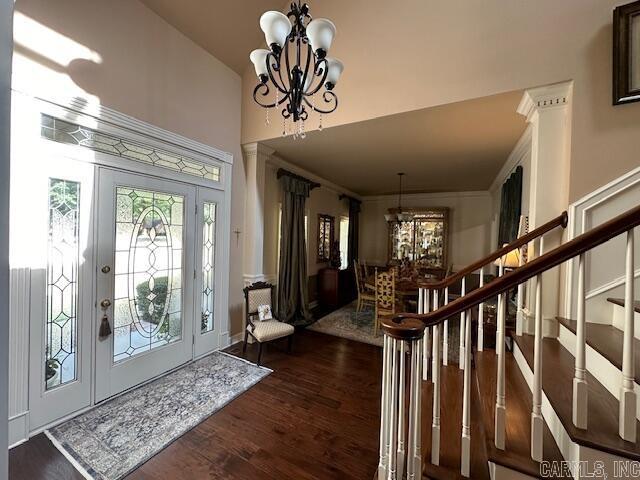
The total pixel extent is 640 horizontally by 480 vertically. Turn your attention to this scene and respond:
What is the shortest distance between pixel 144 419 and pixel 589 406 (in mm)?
2917

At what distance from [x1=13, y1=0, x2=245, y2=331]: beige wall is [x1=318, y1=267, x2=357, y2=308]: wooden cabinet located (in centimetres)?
227

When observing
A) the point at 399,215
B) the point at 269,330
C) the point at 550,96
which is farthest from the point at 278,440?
the point at 399,215

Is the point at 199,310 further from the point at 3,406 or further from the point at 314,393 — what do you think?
the point at 3,406

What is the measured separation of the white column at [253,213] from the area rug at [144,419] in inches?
52.5

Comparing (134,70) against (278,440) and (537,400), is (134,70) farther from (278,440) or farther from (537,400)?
(537,400)

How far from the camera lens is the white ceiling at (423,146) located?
8.67 ft

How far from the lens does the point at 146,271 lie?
271 centimetres

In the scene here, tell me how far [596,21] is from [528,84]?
528 mm

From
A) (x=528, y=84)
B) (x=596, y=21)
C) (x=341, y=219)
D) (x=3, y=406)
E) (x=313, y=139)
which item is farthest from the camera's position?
(x=341, y=219)

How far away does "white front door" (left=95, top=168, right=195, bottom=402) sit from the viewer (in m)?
2.38

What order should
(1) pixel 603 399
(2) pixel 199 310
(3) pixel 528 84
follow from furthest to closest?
→ (2) pixel 199 310 < (3) pixel 528 84 < (1) pixel 603 399

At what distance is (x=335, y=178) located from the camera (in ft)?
18.3

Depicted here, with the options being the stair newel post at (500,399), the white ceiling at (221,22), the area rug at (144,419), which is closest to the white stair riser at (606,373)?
the stair newel post at (500,399)

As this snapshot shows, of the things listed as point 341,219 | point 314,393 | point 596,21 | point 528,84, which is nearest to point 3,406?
point 314,393
